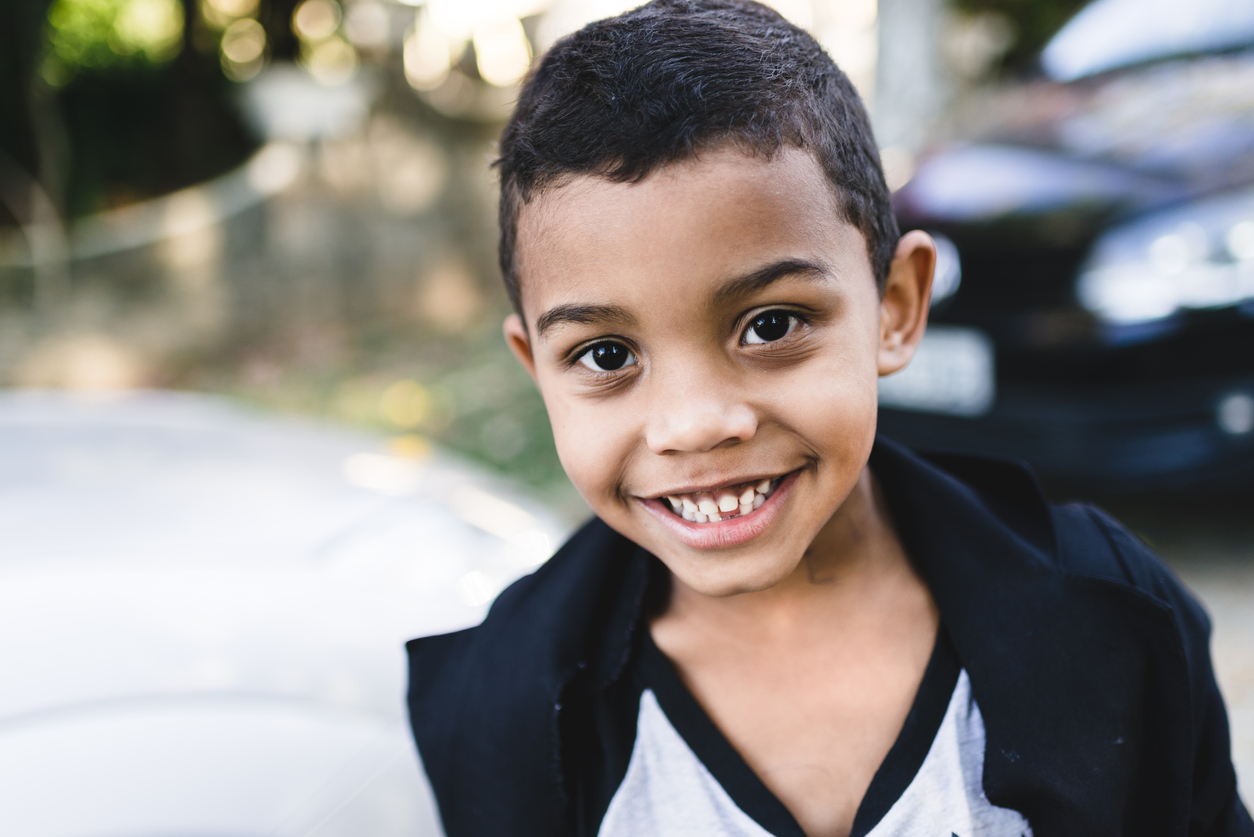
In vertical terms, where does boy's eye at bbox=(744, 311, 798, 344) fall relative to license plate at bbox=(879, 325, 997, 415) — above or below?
below

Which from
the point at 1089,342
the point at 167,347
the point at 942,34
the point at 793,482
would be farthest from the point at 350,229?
the point at 793,482

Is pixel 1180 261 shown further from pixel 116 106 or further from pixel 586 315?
pixel 116 106

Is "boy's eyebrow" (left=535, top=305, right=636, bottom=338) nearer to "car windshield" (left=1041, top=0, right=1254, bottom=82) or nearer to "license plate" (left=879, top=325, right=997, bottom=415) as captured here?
"license plate" (left=879, top=325, right=997, bottom=415)

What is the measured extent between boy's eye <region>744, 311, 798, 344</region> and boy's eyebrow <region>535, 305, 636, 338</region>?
14 cm

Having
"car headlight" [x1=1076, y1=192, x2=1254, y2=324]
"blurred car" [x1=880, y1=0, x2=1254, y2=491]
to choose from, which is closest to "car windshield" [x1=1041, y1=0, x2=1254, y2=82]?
"blurred car" [x1=880, y1=0, x2=1254, y2=491]

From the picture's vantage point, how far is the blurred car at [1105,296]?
2975 mm

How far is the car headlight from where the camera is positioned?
2.94 meters

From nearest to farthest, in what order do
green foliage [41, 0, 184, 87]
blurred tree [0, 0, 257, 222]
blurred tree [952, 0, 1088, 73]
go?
blurred tree [0, 0, 257, 222], green foliage [41, 0, 184, 87], blurred tree [952, 0, 1088, 73]

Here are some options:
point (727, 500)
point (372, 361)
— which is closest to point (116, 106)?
point (372, 361)

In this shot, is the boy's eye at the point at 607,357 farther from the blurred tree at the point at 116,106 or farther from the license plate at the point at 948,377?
the blurred tree at the point at 116,106

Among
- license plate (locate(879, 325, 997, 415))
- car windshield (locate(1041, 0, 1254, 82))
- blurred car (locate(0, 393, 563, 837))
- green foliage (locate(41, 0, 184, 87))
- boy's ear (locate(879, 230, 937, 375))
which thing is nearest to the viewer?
boy's ear (locate(879, 230, 937, 375))

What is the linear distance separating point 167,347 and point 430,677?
21.3ft

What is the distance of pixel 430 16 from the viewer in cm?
966

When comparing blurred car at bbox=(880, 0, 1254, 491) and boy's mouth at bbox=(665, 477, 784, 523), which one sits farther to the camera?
blurred car at bbox=(880, 0, 1254, 491)
